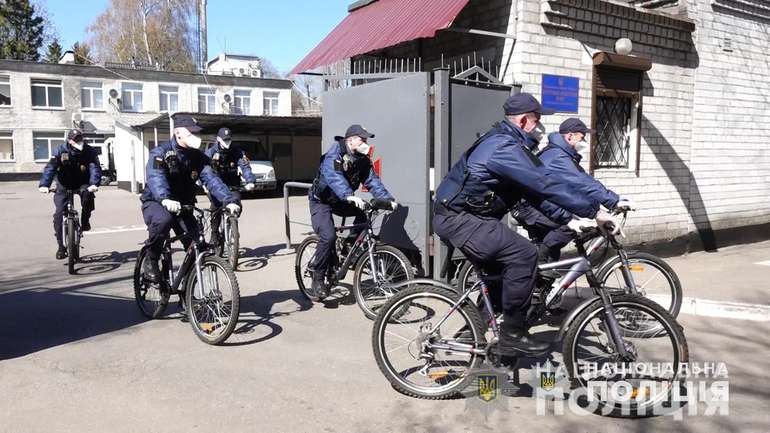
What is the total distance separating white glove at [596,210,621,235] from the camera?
3.76 metres

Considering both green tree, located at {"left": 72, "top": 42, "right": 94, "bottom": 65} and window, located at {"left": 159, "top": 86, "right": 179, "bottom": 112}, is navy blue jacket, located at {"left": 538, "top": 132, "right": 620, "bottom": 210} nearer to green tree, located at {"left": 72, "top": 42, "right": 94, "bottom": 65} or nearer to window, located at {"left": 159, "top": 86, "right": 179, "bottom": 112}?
window, located at {"left": 159, "top": 86, "right": 179, "bottom": 112}

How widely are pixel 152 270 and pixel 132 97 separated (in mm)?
35389

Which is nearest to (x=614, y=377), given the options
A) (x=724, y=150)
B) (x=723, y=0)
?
(x=724, y=150)

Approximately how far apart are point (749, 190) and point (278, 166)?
2192 centimetres

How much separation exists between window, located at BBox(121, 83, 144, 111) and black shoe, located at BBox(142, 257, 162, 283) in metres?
35.0

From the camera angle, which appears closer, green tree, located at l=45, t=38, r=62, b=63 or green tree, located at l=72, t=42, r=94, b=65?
green tree, located at l=72, t=42, r=94, b=65

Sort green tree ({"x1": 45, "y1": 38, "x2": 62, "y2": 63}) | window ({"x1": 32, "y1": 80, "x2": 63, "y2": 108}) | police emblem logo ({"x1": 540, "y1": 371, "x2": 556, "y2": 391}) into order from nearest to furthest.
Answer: police emblem logo ({"x1": 540, "y1": 371, "x2": 556, "y2": 391}) → window ({"x1": 32, "y1": 80, "x2": 63, "y2": 108}) → green tree ({"x1": 45, "y1": 38, "x2": 62, "y2": 63})

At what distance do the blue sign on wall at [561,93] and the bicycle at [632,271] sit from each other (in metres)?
2.90

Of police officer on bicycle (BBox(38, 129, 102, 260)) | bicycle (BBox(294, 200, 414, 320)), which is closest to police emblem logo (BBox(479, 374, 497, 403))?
bicycle (BBox(294, 200, 414, 320))

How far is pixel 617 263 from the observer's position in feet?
16.4

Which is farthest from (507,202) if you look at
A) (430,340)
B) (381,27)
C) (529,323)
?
(381,27)

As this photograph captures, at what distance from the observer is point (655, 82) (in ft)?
29.2

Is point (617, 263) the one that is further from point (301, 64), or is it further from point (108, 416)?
point (301, 64)

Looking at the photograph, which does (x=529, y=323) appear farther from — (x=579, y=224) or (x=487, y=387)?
(x=579, y=224)
